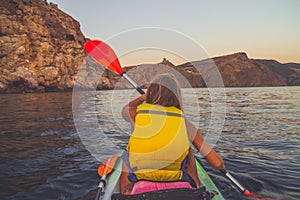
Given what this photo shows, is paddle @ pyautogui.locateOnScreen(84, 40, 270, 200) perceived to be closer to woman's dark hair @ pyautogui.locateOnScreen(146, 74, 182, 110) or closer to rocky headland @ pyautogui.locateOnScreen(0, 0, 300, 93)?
woman's dark hair @ pyautogui.locateOnScreen(146, 74, 182, 110)

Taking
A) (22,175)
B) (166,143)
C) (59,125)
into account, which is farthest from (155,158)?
(59,125)

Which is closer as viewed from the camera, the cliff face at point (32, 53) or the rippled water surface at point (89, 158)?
the rippled water surface at point (89, 158)

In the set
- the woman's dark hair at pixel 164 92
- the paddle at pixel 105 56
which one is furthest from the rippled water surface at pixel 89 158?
the woman's dark hair at pixel 164 92

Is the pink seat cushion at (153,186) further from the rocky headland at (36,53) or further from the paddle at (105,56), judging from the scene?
the rocky headland at (36,53)

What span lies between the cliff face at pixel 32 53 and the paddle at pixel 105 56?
5543 cm

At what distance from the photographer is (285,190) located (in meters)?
5.09

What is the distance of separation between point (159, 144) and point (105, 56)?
3573mm

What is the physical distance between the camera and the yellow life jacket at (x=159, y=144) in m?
2.93

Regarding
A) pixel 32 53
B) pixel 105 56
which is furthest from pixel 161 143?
pixel 32 53

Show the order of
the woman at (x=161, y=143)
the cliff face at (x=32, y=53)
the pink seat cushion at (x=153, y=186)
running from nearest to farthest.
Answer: the pink seat cushion at (x=153, y=186), the woman at (x=161, y=143), the cliff face at (x=32, y=53)

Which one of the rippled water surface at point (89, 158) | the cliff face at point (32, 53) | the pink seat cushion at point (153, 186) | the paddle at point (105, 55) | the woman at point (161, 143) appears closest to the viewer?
the pink seat cushion at point (153, 186)

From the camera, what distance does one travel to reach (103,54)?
5.81 metres

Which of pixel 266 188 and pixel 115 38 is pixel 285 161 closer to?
pixel 266 188

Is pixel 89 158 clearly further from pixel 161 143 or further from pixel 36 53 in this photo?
pixel 36 53
